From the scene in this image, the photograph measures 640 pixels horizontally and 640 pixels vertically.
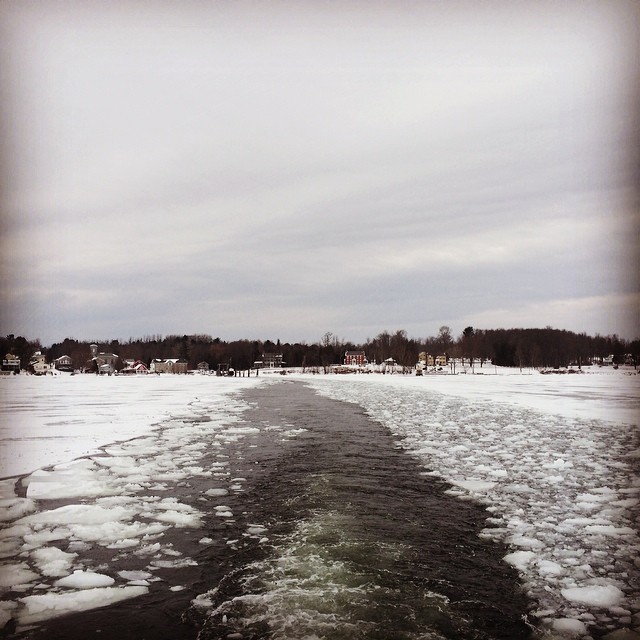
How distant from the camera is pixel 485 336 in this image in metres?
169

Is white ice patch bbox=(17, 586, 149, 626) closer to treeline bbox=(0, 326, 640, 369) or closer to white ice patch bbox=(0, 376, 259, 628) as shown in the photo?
white ice patch bbox=(0, 376, 259, 628)

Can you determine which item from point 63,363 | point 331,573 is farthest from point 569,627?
point 63,363

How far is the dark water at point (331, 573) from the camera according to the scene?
13.9ft

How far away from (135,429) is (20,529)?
9.51m

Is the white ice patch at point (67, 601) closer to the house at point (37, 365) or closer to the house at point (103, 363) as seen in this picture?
the house at point (37, 365)

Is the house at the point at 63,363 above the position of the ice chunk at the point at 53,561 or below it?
below

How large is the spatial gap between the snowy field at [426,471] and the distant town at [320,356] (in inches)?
3368

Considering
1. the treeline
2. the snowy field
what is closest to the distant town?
the treeline

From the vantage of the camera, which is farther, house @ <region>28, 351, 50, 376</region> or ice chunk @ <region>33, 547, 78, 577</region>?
house @ <region>28, 351, 50, 376</region>

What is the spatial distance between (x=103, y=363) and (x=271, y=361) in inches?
2158

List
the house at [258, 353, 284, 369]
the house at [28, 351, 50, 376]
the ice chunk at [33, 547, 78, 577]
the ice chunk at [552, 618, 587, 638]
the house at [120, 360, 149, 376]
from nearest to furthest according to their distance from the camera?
1. the ice chunk at [552, 618, 587, 638]
2. the ice chunk at [33, 547, 78, 577]
3. the house at [28, 351, 50, 376]
4. the house at [120, 360, 149, 376]
5. the house at [258, 353, 284, 369]

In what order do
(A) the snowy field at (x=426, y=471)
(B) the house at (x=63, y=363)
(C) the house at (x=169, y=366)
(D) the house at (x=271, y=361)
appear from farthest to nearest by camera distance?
1. (D) the house at (x=271, y=361)
2. (B) the house at (x=63, y=363)
3. (C) the house at (x=169, y=366)
4. (A) the snowy field at (x=426, y=471)

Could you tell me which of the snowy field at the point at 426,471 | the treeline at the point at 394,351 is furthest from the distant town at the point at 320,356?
the snowy field at the point at 426,471

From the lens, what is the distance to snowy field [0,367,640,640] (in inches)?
189
